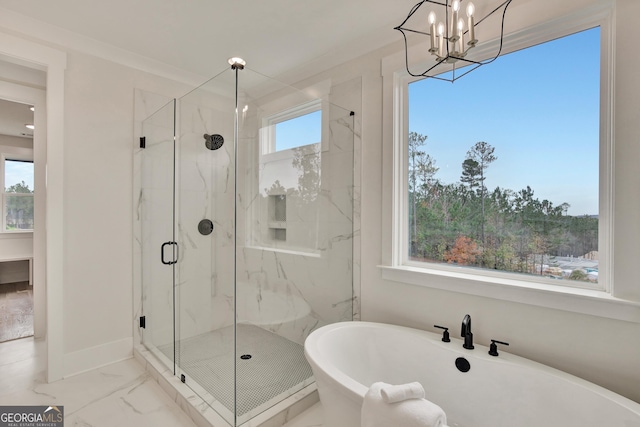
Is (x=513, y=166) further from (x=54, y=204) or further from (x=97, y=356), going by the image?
(x=97, y=356)

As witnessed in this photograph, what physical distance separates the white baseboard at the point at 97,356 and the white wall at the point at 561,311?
205 centimetres

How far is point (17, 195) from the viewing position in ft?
15.3

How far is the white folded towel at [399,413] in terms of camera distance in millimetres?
1028

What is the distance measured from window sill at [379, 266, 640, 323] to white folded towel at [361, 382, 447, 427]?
0.85 m

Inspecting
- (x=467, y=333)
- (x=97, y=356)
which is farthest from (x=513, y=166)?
(x=97, y=356)

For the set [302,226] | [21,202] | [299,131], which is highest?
[299,131]

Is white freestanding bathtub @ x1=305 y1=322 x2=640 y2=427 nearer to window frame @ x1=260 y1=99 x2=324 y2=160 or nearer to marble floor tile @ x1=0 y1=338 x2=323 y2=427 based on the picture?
marble floor tile @ x1=0 y1=338 x2=323 y2=427

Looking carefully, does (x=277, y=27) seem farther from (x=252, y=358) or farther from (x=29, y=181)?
(x=29, y=181)

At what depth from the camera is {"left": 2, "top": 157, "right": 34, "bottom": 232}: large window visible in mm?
4547

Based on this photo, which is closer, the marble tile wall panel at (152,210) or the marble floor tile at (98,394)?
the marble floor tile at (98,394)

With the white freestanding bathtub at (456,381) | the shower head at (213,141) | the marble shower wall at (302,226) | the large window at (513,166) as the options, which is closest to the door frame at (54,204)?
the shower head at (213,141)

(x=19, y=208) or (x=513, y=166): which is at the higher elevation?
(x=513, y=166)

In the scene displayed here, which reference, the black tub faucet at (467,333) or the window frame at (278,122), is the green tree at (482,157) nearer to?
the black tub faucet at (467,333)

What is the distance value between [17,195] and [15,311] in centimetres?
209
